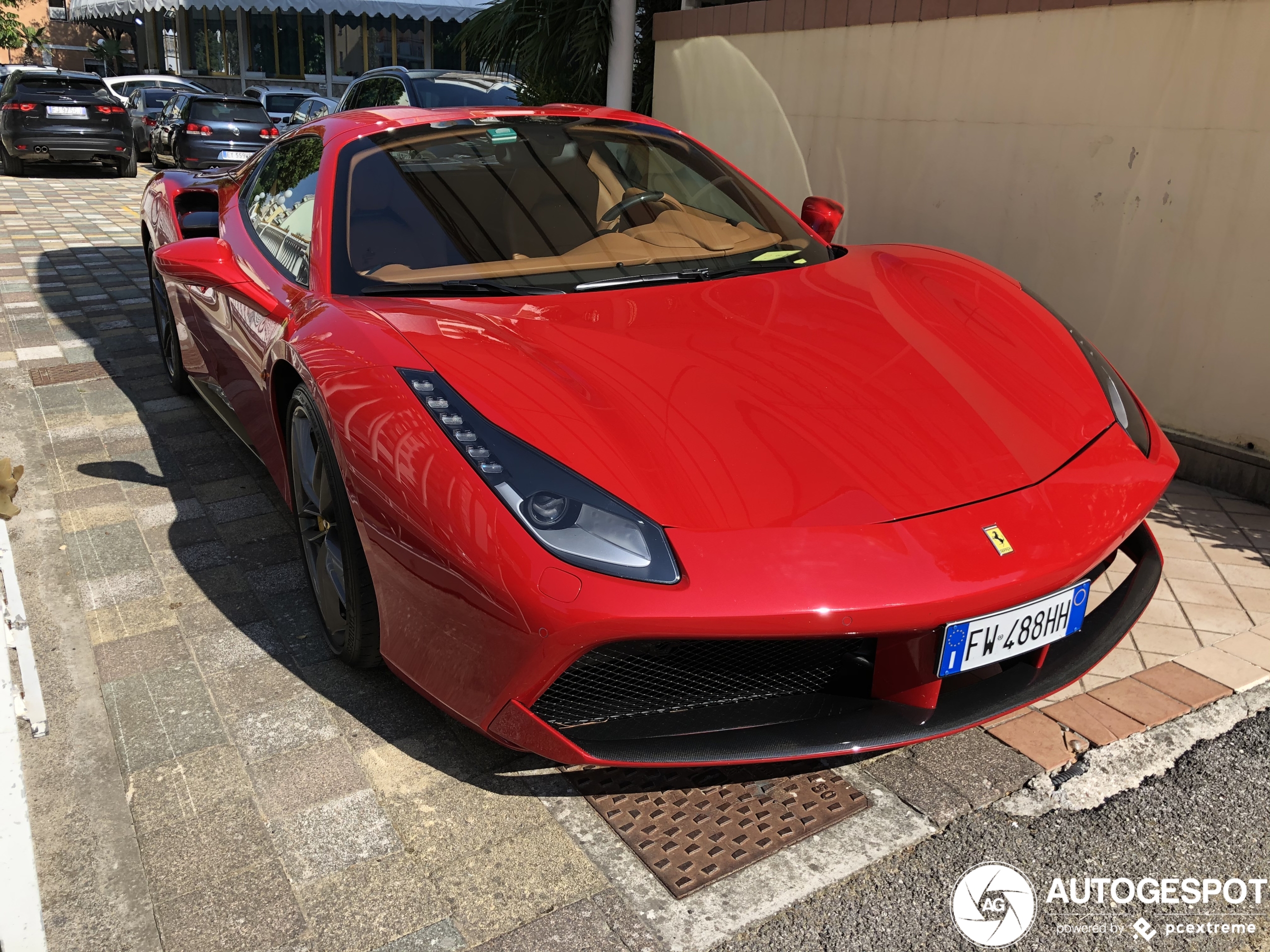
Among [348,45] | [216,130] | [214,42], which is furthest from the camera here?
[214,42]

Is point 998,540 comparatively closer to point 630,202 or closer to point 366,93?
point 630,202

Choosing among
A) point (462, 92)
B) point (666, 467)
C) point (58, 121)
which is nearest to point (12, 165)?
point (58, 121)

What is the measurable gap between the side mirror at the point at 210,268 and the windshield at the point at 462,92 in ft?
20.9

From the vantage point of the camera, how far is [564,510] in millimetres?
1907

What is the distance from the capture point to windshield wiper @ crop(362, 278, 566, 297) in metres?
2.63

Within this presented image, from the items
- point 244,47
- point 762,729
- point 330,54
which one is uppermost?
point 244,47

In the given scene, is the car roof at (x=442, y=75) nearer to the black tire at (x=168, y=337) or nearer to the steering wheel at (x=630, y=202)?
the black tire at (x=168, y=337)

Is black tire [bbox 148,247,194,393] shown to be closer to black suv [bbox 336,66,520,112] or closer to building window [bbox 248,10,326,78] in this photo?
black suv [bbox 336,66,520,112]

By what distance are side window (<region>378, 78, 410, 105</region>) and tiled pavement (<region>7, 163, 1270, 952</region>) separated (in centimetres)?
596

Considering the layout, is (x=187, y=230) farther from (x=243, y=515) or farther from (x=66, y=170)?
(x=66, y=170)

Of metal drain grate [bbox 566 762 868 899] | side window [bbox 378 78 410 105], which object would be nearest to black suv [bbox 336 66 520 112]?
side window [bbox 378 78 410 105]

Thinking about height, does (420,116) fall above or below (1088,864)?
above

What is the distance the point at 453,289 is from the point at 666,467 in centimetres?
96

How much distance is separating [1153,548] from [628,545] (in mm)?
1487
